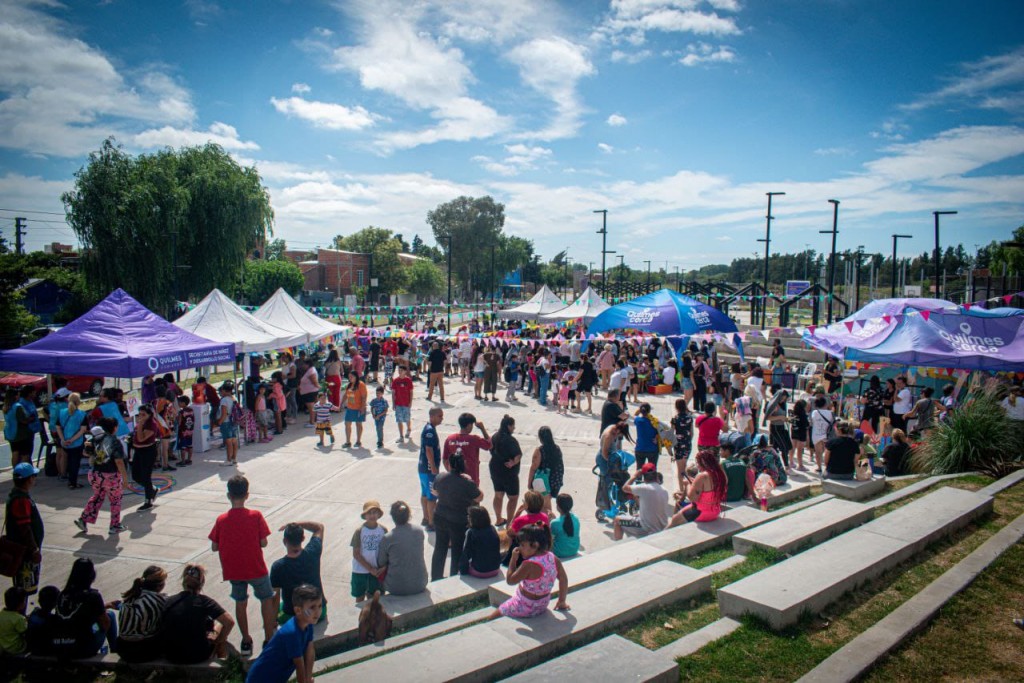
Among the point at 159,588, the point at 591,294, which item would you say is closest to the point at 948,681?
the point at 159,588

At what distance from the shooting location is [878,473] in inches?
404

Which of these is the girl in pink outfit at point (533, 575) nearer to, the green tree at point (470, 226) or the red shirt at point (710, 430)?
the red shirt at point (710, 430)

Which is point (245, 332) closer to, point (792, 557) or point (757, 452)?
point (757, 452)

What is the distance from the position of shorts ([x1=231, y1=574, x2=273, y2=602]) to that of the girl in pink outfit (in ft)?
7.08

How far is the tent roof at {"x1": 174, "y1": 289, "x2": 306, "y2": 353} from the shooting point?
13.8 meters

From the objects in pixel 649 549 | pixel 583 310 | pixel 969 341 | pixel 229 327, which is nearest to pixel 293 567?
pixel 649 549

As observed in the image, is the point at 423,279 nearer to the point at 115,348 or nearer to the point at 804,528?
the point at 115,348

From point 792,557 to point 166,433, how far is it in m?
9.54

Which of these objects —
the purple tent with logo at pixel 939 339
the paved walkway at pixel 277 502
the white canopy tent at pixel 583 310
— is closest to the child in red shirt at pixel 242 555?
the paved walkway at pixel 277 502

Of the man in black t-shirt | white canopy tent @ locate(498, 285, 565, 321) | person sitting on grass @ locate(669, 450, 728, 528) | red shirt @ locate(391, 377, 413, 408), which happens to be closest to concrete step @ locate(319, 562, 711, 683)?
person sitting on grass @ locate(669, 450, 728, 528)

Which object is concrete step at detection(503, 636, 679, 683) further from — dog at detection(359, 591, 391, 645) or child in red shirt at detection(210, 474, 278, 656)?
child in red shirt at detection(210, 474, 278, 656)

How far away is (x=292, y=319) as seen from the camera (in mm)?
17406

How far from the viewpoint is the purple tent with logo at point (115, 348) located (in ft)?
32.0

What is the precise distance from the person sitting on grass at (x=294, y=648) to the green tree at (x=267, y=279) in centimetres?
5433
